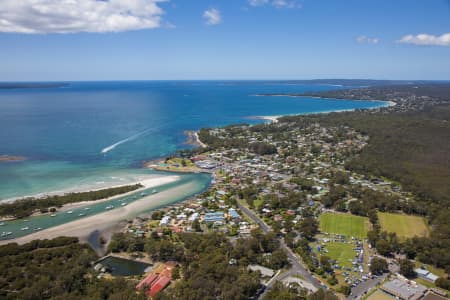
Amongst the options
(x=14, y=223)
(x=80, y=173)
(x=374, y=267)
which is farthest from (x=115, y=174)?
(x=374, y=267)

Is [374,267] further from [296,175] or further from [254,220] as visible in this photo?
[296,175]

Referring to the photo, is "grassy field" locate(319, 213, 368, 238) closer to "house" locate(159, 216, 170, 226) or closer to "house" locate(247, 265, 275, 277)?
"house" locate(247, 265, 275, 277)

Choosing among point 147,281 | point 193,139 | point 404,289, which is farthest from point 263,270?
point 193,139

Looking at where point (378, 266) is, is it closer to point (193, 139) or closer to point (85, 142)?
point (193, 139)

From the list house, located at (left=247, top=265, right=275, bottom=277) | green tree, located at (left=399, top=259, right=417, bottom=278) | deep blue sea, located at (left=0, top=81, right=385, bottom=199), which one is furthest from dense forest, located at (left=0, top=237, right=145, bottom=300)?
green tree, located at (left=399, top=259, right=417, bottom=278)

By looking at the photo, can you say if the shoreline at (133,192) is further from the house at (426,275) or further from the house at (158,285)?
the house at (426,275)

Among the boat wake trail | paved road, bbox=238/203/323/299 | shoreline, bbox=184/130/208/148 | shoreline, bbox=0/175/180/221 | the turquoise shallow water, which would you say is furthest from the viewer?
shoreline, bbox=184/130/208/148
